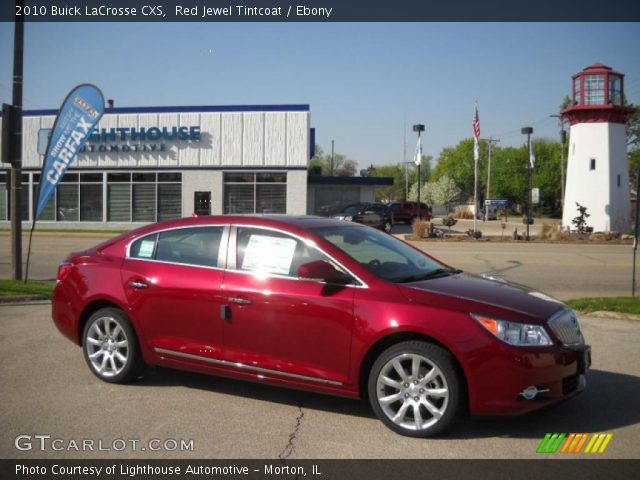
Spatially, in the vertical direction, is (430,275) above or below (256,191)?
below

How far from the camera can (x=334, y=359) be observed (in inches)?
189

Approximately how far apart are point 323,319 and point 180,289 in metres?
1.41

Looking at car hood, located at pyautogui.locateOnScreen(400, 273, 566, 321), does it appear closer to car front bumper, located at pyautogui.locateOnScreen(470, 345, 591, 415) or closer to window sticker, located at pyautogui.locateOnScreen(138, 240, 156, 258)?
car front bumper, located at pyautogui.locateOnScreen(470, 345, 591, 415)

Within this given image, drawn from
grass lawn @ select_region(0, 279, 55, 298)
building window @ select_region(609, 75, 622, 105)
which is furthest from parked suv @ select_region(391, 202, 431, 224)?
grass lawn @ select_region(0, 279, 55, 298)

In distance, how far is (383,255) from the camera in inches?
216

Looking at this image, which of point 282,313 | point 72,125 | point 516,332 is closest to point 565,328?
point 516,332

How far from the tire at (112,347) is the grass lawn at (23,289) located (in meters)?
5.28

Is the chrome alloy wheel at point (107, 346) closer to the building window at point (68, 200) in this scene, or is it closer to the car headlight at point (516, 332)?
the car headlight at point (516, 332)

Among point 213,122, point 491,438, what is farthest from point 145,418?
point 213,122

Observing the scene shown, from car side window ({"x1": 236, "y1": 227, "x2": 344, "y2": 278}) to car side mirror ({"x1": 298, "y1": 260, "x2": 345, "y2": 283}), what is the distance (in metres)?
0.17

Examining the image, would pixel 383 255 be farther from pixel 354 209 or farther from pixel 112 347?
pixel 354 209

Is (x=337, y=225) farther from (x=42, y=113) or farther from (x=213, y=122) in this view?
(x=42, y=113)

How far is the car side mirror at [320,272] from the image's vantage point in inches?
189

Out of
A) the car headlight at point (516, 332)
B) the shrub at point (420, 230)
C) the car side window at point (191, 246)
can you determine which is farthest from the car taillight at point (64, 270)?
the shrub at point (420, 230)
